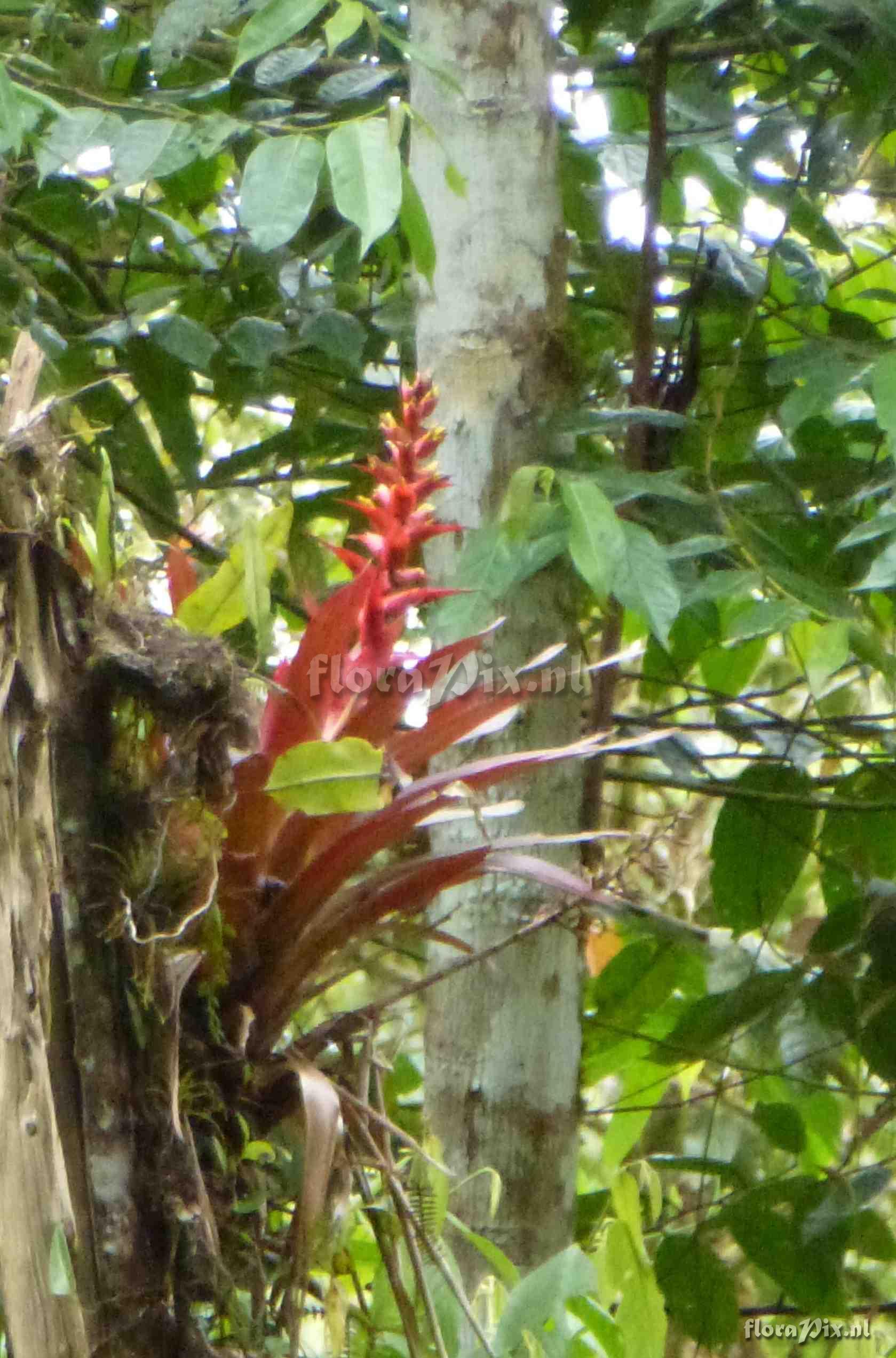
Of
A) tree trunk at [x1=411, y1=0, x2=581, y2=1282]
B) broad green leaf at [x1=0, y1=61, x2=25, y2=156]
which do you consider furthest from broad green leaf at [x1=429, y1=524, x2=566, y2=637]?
broad green leaf at [x1=0, y1=61, x2=25, y2=156]

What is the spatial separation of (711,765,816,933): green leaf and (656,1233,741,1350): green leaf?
0.31 meters

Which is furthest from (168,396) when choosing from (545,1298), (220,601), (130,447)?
(545,1298)

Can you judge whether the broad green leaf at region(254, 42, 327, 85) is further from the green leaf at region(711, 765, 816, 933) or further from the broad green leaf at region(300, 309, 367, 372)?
the green leaf at region(711, 765, 816, 933)

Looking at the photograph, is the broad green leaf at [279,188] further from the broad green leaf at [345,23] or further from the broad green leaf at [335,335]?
the broad green leaf at [335,335]

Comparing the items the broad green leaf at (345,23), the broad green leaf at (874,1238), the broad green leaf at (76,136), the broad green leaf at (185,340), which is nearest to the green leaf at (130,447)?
the broad green leaf at (185,340)

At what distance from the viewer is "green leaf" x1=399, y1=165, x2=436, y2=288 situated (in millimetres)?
1014

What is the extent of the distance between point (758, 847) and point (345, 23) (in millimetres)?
858

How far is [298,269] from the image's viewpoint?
4.98ft

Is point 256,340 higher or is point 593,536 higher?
point 256,340

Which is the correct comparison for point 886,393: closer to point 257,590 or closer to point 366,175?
point 366,175

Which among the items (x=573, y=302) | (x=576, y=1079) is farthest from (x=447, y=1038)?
(x=573, y=302)

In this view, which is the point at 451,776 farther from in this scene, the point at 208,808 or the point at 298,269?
the point at 298,269

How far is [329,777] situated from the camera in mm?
698

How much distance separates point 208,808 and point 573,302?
895mm
